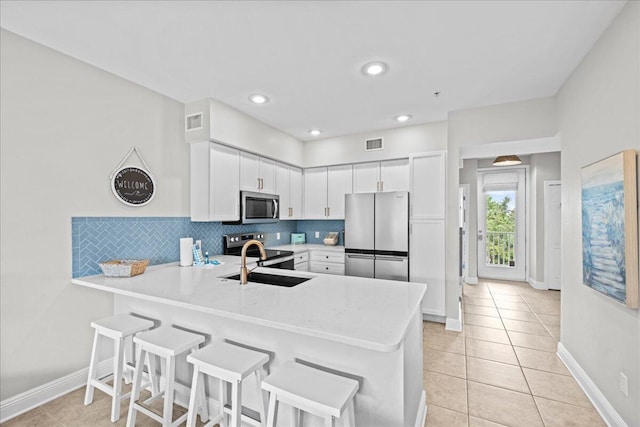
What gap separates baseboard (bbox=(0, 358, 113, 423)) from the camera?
2.00 m

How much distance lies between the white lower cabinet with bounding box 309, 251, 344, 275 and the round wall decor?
2343mm

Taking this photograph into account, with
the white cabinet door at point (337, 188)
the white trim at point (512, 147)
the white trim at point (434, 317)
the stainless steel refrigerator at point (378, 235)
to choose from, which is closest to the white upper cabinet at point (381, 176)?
the white cabinet door at point (337, 188)

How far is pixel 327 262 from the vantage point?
4297mm

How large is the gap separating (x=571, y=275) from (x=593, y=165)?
1044 mm

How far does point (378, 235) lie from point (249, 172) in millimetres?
1866

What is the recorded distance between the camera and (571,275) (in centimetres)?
257

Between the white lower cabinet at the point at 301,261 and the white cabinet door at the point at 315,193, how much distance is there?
0.71 metres

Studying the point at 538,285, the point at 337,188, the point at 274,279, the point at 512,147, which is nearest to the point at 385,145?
the point at 337,188

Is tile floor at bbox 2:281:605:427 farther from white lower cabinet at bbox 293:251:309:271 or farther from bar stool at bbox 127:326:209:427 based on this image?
white lower cabinet at bbox 293:251:309:271

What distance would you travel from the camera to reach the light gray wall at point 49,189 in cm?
202

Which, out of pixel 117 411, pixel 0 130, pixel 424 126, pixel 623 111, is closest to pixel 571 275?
pixel 623 111

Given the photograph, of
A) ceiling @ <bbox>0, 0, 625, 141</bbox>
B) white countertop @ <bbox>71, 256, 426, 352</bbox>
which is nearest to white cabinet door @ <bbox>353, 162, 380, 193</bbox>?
ceiling @ <bbox>0, 0, 625, 141</bbox>

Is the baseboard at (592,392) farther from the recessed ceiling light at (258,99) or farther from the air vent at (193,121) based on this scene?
the air vent at (193,121)

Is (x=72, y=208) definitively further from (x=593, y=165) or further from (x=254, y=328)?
(x=593, y=165)
